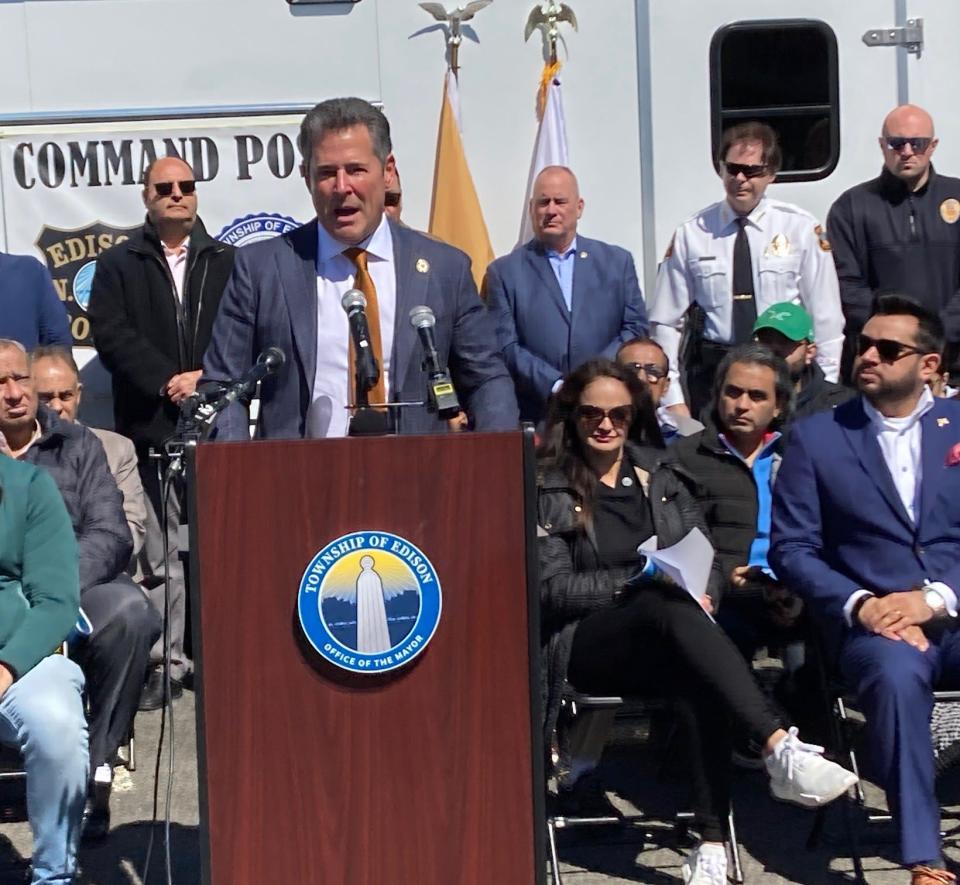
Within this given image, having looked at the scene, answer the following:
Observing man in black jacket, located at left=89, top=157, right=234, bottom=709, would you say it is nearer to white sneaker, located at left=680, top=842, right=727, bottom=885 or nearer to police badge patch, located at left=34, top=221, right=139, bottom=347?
police badge patch, located at left=34, top=221, right=139, bottom=347

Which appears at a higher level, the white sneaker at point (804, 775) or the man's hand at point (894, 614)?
the man's hand at point (894, 614)

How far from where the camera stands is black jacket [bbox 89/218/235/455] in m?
6.91

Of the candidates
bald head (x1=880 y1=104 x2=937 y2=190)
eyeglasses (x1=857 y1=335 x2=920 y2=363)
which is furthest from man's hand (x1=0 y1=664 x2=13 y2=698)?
bald head (x1=880 y1=104 x2=937 y2=190)

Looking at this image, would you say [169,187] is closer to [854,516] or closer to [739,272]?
[739,272]

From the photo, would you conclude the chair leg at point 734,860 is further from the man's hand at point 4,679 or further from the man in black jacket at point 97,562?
the man's hand at point 4,679

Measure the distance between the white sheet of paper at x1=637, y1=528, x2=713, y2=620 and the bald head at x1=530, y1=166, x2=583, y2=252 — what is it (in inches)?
92.9

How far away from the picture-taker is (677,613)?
4.91 meters

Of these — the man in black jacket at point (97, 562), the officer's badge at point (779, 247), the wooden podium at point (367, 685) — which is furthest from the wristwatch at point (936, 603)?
the officer's badge at point (779, 247)

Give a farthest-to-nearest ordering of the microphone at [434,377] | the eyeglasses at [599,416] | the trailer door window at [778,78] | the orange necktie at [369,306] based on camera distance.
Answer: the trailer door window at [778,78], the eyeglasses at [599,416], the orange necktie at [369,306], the microphone at [434,377]

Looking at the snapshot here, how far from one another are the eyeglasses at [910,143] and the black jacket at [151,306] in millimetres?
2642

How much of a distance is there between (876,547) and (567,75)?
2.79m

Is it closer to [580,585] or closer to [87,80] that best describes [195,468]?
[580,585]

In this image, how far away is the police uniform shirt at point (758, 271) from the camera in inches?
274

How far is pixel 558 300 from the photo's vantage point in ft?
23.3
